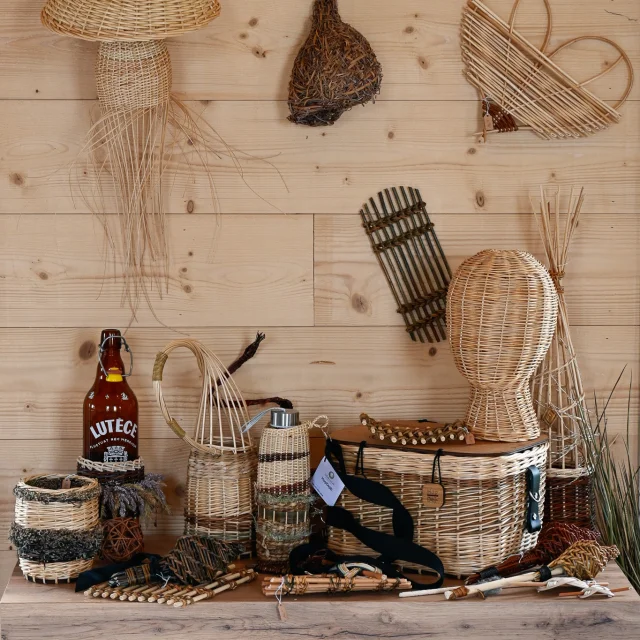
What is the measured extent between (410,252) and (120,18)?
0.67 metres

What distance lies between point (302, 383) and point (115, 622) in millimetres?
571

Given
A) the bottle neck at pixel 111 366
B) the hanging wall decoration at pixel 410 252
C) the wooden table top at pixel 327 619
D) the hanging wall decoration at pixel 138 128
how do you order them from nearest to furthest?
the wooden table top at pixel 327 619
the hanging wall decoration at pixel 138 128
the bottle neck at pixel 111 366
the hanging wall decoration at pixel 410 252

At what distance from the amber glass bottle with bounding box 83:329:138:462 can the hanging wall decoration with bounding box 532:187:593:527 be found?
764 mm

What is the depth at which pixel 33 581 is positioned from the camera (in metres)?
1.36

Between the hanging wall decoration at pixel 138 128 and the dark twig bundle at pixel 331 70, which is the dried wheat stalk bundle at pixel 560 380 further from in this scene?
the hanging wall decoration at pixel 138 128

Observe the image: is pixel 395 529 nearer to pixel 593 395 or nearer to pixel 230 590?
pixel 230 590

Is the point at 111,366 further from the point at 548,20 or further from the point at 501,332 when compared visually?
the point at 548,20

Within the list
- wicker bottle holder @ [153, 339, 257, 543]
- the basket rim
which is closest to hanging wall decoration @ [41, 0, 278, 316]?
wicker bottle holder @ [153, 339, 257, 543]

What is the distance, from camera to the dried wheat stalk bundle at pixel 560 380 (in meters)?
1.54

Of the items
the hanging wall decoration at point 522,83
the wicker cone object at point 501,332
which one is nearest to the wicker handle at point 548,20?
the hanging wall decoration at point 522,83

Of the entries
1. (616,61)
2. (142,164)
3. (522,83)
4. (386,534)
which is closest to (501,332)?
(386,534)

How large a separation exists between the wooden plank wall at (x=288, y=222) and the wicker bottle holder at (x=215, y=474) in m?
0.14

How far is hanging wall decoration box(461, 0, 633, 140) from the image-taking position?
158 cm

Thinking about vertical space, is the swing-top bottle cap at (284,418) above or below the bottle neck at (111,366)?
below
